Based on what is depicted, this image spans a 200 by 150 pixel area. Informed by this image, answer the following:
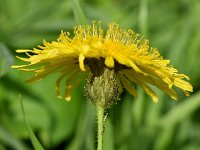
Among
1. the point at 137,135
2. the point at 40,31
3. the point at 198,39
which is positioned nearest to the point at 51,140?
the point at 137,135

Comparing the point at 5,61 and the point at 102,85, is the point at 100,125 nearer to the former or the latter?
the point at 102,85

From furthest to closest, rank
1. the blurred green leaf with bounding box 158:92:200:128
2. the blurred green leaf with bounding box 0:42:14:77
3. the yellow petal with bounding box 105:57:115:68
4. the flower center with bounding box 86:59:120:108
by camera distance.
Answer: the blurred green leaf with bounding box 158:92:200:128 < the blurred green leaf with bounding box 0:42:14:77 < the flower center with bounding box 86:59:120:108 < the yellow petal with bounding box 105:57:115:68

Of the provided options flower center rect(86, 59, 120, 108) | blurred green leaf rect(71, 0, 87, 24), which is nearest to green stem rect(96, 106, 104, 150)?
flower center rect(86, 59, 120, 108)

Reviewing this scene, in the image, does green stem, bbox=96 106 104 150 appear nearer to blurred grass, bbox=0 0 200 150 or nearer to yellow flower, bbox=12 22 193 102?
yellow flower, bbox=12 22 193 102

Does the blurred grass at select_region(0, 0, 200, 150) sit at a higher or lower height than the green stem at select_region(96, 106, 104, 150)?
higher

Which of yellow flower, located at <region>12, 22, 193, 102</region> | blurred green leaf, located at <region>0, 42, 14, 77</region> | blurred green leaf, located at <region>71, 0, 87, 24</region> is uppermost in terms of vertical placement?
blurred green leaf, located at <region>71, 0, 87, 24</region>

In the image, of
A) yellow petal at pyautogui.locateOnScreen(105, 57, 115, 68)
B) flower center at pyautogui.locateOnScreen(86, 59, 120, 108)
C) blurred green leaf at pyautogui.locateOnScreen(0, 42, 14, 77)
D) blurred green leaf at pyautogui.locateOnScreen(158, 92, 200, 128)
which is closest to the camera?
yellow petal at pyautogui.locateOnScreen(105, 57, 115, 68)

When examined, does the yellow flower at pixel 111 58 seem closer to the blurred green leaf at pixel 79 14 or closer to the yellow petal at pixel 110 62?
the yellow petal at pixel 110 62

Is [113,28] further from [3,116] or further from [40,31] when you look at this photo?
[40,31]

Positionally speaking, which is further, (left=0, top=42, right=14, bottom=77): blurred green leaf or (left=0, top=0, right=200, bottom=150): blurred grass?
(left=0, top=0, right=200, bottom=150): blurred grass
